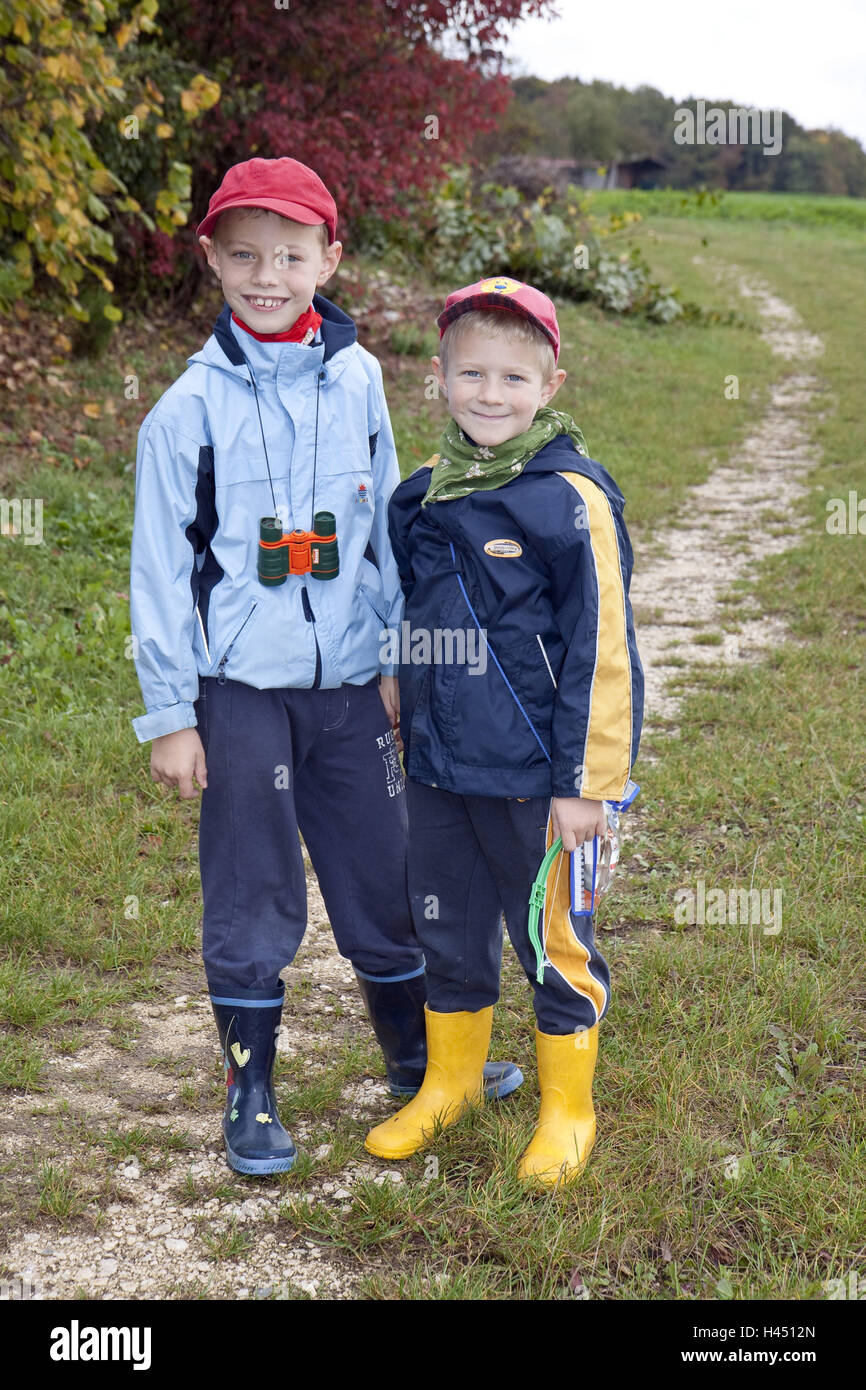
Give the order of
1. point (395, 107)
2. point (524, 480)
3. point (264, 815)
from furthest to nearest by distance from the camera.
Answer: point (395, 107)
point (264, 815)
point (524, 480)

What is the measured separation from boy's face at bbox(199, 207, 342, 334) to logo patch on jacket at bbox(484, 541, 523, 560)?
597 mm

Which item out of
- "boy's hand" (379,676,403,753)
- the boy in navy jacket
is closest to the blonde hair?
the boy in navy jacket

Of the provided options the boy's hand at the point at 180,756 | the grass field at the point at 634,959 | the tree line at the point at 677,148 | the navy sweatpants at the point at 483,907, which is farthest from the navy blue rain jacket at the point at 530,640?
the tree line at the point at 677,148

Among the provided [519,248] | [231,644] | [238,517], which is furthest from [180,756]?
[519,248]

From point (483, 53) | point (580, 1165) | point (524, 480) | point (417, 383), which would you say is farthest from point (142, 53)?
point (580, 1165)

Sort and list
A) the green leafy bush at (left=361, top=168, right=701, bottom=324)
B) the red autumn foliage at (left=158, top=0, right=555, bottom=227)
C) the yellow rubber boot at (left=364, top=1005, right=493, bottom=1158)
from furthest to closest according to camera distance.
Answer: the green leafy bush at (left=361, top=168, right=701, bottom=324)
the red autumn foliage at (left=158, top=0, right=555, bottom=227)
the yellow rubber boot at (left=364, top=1005, right=493, bottom=1158)

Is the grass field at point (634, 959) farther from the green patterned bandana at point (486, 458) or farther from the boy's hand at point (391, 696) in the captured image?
the green patterned bandana at point (486, 458)

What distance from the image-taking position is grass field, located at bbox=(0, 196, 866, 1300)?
7.26 ft

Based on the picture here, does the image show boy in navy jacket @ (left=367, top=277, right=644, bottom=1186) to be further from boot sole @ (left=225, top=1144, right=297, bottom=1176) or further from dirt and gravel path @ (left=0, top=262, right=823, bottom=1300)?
dirt and gravel path @ (left=0, top=262, right=823, bottom=1300)

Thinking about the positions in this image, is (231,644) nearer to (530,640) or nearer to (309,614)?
(309,614)

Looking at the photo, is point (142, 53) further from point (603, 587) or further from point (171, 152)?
point (603, 587)

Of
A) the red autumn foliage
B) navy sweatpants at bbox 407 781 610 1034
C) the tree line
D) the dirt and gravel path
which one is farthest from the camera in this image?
the tree line

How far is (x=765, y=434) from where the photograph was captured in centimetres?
1043
